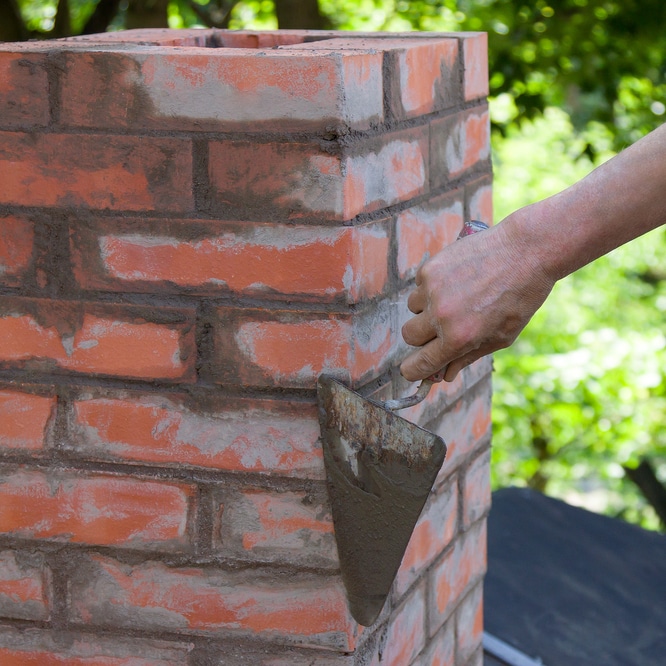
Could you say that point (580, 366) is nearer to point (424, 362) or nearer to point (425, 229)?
point (425, 229)

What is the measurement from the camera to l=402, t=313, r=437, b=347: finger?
3.38 feet

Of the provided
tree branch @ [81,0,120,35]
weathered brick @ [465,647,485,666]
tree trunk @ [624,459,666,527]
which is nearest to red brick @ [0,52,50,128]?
weathered brick @ [465,647,485,666]

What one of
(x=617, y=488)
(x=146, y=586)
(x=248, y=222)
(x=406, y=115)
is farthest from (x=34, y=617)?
(x=617, y=488)

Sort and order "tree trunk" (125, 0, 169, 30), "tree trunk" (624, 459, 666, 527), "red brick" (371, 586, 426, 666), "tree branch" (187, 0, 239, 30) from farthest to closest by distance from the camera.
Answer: "tree trunk" (624, 459, 666, 527) → "tree branch" (187, 0, 239, 30) → "tree trunk" (125, 0, 169, 30) → "red brick" (371, 586, 426, 666)

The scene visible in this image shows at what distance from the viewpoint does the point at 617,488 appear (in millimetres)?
10914

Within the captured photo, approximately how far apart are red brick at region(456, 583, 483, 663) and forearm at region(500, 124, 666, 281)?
0.73 metres

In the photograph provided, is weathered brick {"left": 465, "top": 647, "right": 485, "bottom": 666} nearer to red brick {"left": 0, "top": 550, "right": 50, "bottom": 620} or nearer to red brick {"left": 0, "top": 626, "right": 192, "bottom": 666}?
red brick {"left": 0, "top": 626, "right": 192, "bottom": 666}

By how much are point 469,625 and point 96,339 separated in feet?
2.80

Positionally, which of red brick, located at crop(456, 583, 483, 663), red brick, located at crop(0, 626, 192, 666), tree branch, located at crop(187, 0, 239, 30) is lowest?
red brick, located at crop(456, 583, 483, 663)

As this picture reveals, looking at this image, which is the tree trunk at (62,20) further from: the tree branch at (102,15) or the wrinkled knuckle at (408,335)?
the wrinkled knuckle at (408,335)

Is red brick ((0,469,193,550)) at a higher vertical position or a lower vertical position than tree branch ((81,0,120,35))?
lower

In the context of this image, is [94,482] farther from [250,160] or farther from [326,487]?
[250,160]

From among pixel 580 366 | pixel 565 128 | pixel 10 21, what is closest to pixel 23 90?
pixel 10 21

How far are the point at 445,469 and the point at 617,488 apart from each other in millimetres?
10286
